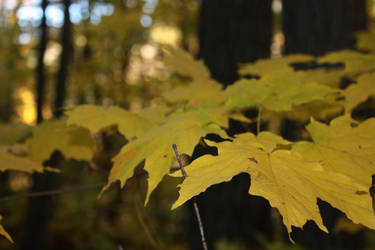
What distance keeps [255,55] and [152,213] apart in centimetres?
541

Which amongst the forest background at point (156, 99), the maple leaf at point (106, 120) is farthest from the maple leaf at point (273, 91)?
the maple leaf at point (106, 120)

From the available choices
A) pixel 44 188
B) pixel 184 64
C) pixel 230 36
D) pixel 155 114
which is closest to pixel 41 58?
pixel 44 188

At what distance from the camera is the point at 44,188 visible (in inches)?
146

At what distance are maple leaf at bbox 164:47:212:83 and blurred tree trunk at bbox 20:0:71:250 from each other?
2301mm

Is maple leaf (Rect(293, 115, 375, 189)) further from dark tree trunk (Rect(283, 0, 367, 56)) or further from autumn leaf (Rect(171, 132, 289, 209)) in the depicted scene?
dark tree trunk (Rect(283, 0, 367, 56))

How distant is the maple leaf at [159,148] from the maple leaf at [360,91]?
56cm

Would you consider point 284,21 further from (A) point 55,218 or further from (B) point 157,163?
(A) point 55,218

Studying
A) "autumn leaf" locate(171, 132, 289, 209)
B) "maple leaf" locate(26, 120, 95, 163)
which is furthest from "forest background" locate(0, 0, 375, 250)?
"autumn leaf" locate(171, 132, 289, 209)

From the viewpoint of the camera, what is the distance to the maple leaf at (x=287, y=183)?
72cm

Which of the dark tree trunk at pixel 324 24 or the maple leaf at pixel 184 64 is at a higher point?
the dark tree trunk at pixel 324 24

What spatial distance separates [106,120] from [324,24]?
6.63 feet

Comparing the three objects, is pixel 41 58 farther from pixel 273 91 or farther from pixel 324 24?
pixel 273 91

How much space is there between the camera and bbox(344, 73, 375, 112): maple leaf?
3.95 feet

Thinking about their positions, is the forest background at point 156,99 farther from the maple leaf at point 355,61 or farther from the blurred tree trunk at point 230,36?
the maple leaf at point 355,61
